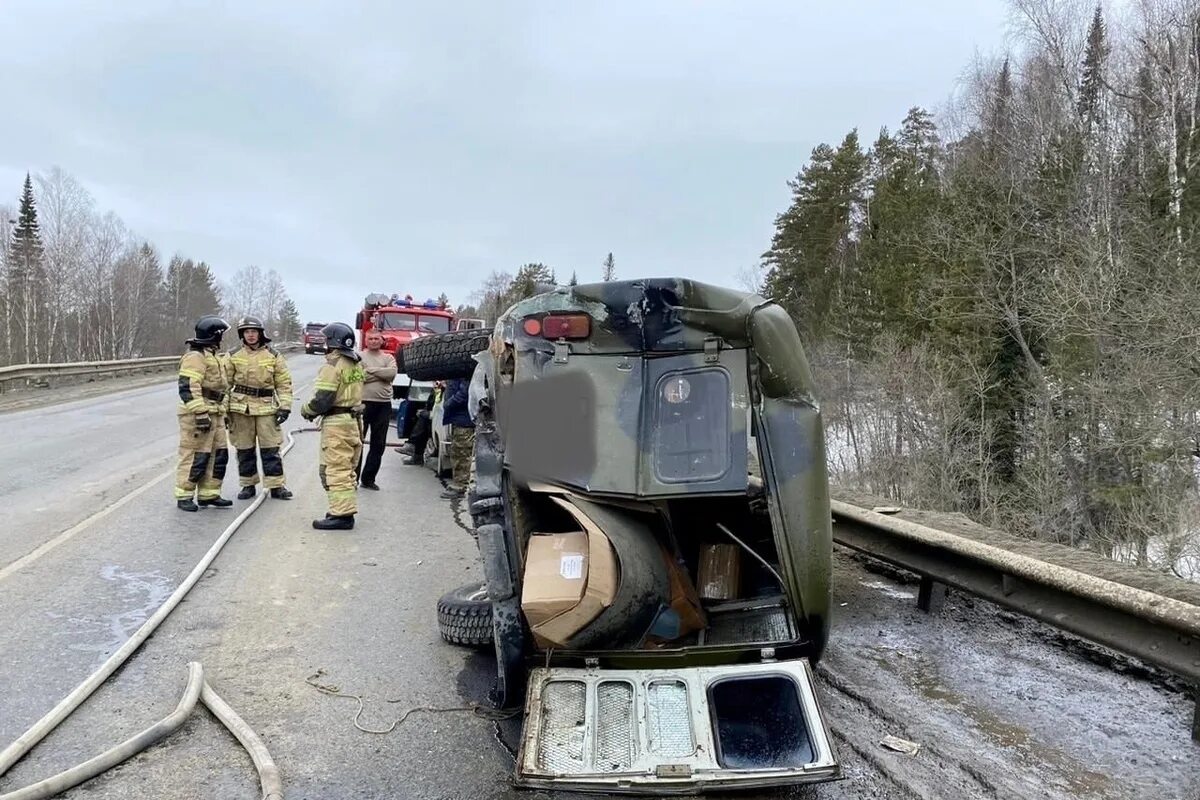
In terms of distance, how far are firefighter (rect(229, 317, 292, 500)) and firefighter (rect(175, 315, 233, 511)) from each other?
190 millimetres

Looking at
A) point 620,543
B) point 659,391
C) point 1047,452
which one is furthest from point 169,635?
point 1047,452

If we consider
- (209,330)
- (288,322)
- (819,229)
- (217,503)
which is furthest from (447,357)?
(288,322)

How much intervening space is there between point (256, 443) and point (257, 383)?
0.67 metres

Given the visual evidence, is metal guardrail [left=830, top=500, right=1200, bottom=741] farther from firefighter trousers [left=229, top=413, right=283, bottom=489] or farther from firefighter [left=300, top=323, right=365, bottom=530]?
firefighter trousers [left=229, top=413, right=283, bottom=489]

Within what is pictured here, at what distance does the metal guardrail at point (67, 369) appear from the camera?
19.1m

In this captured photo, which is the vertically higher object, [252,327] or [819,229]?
[819,229]

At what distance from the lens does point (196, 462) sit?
7402 millimetres

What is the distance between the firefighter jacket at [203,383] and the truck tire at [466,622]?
4.26m

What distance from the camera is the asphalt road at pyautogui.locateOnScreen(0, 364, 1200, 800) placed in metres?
2.98

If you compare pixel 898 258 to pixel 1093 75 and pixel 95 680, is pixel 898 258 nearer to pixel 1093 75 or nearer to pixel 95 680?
pixel 1093 75

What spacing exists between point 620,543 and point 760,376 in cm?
92

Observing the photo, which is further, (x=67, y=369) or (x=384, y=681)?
(x=67, y=369)

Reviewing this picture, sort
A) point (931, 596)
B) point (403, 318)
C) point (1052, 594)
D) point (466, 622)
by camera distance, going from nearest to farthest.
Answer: point (1052, 594) < point (466, 622) < point (931, 596) < point (403, 318)

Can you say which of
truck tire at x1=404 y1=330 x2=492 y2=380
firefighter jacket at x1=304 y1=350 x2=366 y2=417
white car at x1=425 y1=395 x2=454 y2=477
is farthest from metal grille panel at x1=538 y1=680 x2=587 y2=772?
white car at x1=425 y1=395 x2=454 y2=477
